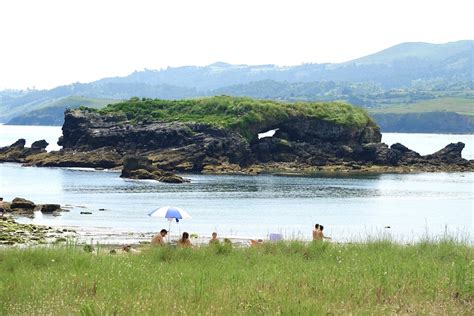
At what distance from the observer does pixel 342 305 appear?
43.3 feet

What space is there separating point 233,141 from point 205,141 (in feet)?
16.0

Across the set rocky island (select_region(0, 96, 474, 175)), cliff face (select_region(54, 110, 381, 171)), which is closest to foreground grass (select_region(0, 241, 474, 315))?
rocky island (select_region(0, 96, 474, 175))

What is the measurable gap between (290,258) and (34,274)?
7348 millimetres

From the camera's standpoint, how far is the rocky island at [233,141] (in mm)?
118312

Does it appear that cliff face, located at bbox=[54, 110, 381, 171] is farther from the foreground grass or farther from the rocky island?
the foreground grass

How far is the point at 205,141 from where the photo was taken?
118000 mm

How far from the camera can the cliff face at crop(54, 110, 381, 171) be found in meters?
118

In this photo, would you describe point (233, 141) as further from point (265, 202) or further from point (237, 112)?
point (265, 202)

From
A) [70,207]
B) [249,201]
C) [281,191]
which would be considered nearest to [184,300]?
[70,207]

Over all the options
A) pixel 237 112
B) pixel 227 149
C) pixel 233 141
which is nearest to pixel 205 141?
pixel 227 149

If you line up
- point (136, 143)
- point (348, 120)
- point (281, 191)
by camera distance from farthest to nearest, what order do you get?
point (348, 120), point (136, 143), point (281, 191)

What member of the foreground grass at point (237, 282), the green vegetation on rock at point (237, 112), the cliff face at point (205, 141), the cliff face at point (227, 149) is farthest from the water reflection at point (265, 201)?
the foreground grass at point (237, 282)

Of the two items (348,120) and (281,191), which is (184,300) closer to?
(281,191)

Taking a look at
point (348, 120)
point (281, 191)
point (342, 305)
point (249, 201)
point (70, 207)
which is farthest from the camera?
point (348, 120)
